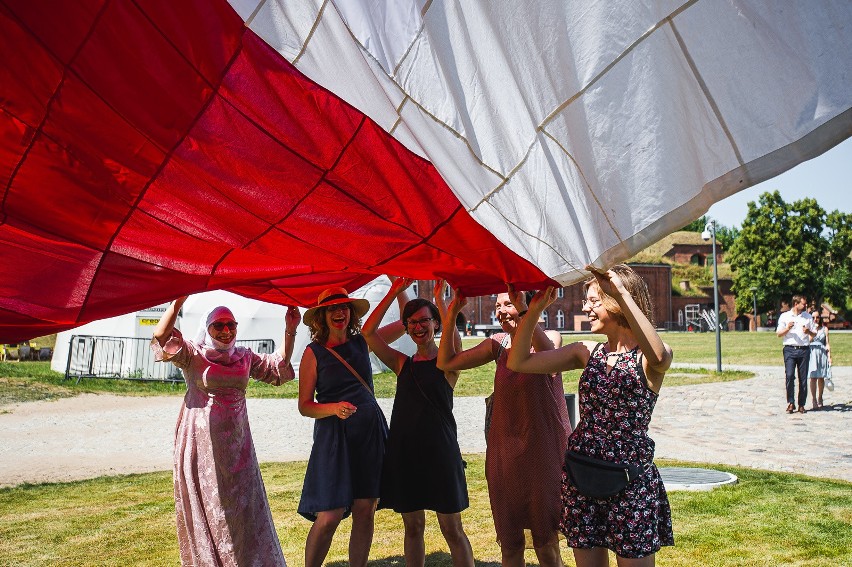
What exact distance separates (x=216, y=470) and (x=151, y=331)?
1867 cm

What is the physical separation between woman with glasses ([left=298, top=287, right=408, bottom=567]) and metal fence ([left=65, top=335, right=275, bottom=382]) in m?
17.2

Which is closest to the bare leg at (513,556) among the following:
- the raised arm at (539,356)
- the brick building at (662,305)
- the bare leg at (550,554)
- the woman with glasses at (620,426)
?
the bare leg at (550,554)

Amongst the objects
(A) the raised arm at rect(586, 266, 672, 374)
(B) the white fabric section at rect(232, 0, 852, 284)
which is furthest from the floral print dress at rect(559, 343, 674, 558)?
(B) the white fabric section at rect(232, 0, 852, 284)

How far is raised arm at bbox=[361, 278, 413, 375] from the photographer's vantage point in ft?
17.2

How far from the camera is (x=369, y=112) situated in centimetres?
237

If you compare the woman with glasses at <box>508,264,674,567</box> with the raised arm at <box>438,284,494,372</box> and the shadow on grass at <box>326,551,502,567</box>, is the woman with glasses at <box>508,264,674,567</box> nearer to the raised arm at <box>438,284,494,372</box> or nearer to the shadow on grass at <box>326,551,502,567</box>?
the raised arm at <box>438,284,494,372</box>

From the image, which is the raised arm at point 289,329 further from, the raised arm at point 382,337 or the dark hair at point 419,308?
the dark hair at point 419,308

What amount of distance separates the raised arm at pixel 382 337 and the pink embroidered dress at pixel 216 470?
868 millimetres

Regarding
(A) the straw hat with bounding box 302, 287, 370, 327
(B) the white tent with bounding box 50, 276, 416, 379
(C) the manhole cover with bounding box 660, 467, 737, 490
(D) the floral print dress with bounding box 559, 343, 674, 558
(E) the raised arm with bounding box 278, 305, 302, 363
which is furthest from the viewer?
(B) the white tent with bounding box 50, 276, 416, 379

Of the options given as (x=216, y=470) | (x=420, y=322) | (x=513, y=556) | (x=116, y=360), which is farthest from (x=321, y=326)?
(x=116, y=360)

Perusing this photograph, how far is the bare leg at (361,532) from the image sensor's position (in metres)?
4.96

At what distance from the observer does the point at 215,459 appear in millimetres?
4930

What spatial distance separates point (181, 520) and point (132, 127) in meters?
3.09

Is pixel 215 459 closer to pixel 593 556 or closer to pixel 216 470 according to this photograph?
pixel 216 470
